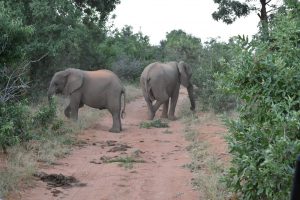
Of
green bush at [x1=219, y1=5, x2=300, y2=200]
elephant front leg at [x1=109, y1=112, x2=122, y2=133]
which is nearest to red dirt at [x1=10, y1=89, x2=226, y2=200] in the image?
elephant front leg at [x1=109, y1=112, x2=122, y2=133]

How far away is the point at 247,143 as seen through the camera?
189 inches

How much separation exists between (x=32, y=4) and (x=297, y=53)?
9.32 meters

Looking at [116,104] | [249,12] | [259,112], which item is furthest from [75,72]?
[259,112]

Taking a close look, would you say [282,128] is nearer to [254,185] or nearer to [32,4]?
[254,185]

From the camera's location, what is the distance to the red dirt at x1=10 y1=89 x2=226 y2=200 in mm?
6395

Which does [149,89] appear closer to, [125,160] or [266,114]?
[125,160]

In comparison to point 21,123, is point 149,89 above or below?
above

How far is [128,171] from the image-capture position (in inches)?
307

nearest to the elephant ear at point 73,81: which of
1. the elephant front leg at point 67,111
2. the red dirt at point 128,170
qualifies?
the elephant front leg at point 67,111

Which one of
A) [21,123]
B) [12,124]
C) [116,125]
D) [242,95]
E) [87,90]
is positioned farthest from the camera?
[87,90]

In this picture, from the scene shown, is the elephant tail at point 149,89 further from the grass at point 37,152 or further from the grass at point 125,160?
the grass at point 125,160

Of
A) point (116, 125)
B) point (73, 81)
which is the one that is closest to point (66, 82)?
point (73, 81)

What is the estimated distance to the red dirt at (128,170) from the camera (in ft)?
21.0

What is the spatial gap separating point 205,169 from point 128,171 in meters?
1.24
